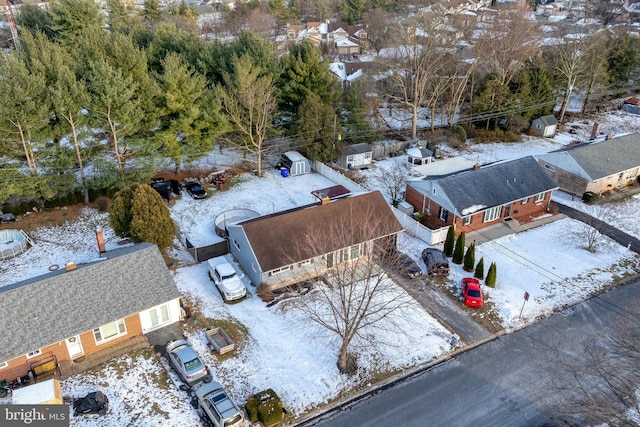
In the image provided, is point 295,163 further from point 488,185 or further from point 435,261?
point 435,261

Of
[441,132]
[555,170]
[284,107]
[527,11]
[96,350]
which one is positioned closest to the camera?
[96,350]

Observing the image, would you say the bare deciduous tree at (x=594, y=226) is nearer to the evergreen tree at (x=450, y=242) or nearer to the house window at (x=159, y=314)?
the evergreen tree at (x=450, y=242)

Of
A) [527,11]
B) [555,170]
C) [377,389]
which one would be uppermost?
[527,11]

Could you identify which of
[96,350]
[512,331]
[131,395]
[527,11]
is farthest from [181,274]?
[527,11]

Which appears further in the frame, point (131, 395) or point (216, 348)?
point (216, 348)

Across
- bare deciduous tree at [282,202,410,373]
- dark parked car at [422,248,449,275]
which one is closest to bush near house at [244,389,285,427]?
bare deciduous tree at [282,202,410,373]

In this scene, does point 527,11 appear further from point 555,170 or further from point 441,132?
point 555,170
